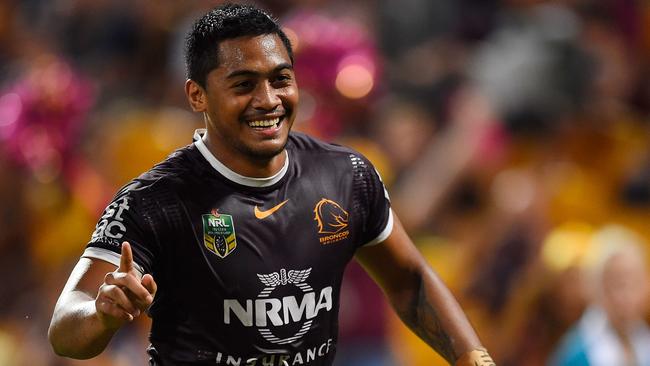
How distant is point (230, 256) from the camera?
14.0 feet

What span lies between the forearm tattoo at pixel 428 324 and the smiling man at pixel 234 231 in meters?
0.11

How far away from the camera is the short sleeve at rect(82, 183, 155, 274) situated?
408 cm

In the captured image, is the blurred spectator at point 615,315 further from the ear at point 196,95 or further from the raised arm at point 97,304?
the raised arm at point 97,304

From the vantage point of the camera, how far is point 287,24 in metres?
8.71

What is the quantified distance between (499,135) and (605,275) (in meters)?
2.16

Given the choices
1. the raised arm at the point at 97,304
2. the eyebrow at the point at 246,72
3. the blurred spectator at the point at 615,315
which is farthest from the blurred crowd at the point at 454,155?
the eyebrow at the point at 246,72

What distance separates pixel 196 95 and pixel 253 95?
0.23 meters

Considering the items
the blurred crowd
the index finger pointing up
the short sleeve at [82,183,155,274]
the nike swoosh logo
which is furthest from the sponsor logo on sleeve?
the blurred crowd

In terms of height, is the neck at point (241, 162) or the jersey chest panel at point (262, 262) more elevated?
the neck at point (241, 162)

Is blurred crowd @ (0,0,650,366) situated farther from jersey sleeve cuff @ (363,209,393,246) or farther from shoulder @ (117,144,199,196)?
shoulder @ (117,144,199,196)

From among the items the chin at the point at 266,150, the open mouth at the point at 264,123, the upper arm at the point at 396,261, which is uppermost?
the open mouth at the point at 264,123

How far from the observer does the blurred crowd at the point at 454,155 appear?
7.21 m

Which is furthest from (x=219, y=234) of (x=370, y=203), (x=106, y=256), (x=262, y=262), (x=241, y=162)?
(x=370, y=203)

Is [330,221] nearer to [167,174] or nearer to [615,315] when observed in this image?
[167,174]
